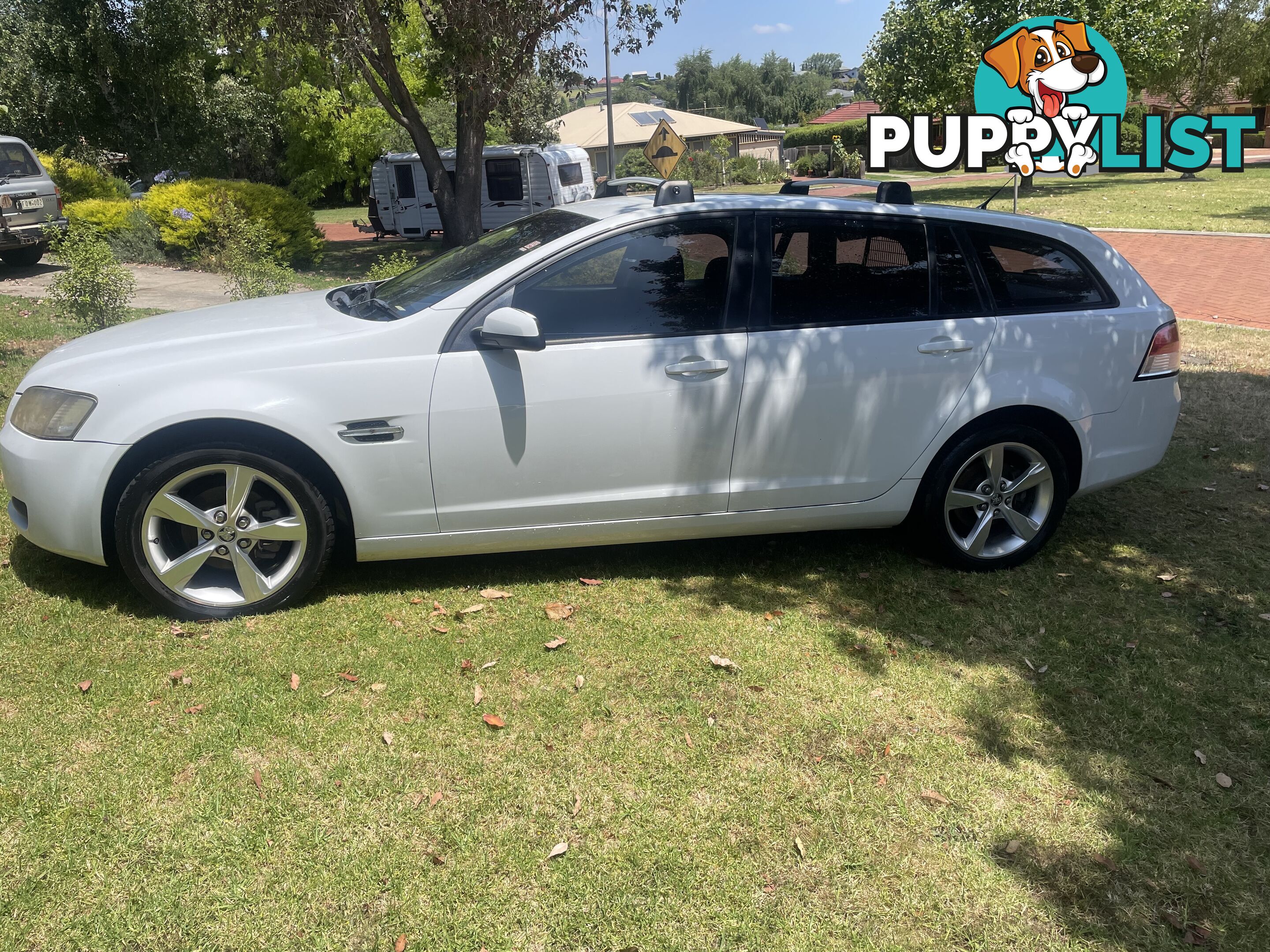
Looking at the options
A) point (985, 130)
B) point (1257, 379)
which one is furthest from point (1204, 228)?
point (985, 130)

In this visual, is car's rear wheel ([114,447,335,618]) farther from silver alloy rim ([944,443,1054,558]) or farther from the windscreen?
silver alloy rim ([944,443,1054,558])

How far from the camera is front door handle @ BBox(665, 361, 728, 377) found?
13.1 feet

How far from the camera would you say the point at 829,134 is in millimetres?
59125

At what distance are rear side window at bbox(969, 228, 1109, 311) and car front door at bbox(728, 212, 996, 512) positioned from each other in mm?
117

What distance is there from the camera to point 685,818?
299 centimetres

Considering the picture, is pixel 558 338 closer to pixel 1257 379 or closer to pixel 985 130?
pixel 1257 379

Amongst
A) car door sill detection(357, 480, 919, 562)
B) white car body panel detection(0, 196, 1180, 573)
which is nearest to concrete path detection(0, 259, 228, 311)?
white car body panel detection(0, 196, 1180, 573)

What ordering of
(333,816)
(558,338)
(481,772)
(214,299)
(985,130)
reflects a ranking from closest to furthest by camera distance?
(333,816)
(481,772)
(558,338)
(214,299)
(985,130)

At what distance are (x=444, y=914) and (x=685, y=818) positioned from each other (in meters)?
0.77

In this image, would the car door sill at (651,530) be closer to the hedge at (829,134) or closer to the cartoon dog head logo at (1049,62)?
the cartoon dog head logo at (1049,62)

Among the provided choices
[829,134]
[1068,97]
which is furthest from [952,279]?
[829,134]

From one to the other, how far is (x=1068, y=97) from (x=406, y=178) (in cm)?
1973

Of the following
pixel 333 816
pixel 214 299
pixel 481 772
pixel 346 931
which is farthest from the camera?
pixel 214 299

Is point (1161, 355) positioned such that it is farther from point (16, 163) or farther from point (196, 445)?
point (16, 163)
